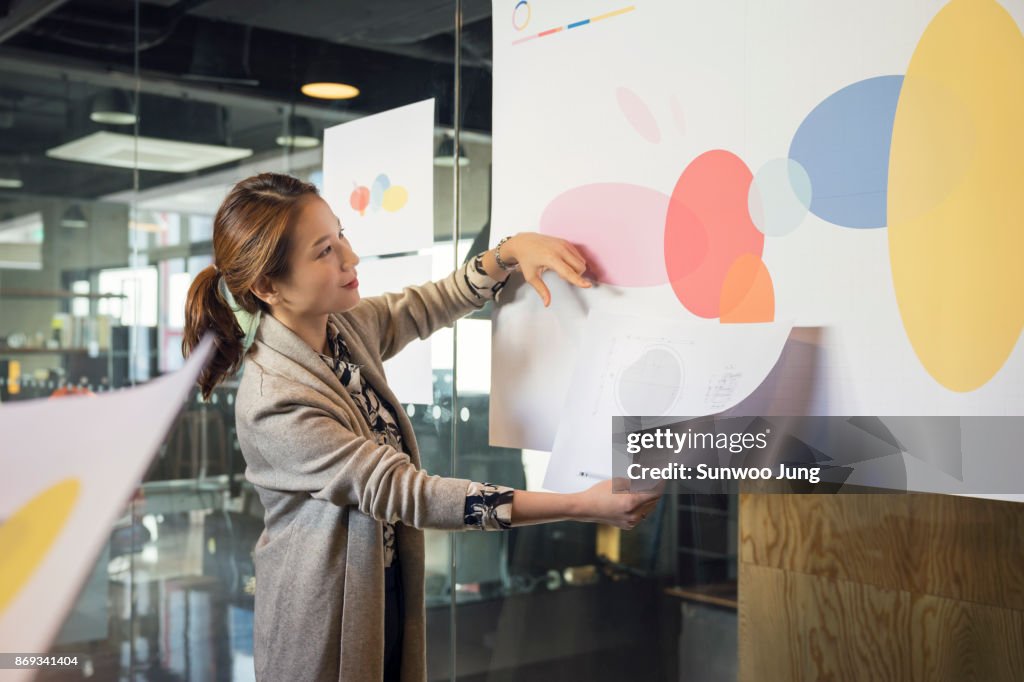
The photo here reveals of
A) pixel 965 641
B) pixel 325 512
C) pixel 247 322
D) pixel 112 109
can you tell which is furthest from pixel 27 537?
pixel 965 641

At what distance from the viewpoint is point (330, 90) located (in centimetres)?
276

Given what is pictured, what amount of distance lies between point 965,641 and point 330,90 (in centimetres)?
206

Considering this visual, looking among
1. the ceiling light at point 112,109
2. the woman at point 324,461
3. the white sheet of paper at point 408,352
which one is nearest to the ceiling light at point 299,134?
the white sheet of paper at point 408,352

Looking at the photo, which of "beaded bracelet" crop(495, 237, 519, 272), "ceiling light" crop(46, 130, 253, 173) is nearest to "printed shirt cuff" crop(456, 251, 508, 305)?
"beaded bracelet" crop(495, 237, 519, 272)

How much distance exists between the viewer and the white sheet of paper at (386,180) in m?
2.32

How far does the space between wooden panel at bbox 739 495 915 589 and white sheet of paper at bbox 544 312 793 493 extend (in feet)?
0.83

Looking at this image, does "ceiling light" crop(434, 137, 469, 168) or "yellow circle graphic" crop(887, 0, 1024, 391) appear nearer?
"yellow circle graphic" crop(887, 0, 1024, 391)

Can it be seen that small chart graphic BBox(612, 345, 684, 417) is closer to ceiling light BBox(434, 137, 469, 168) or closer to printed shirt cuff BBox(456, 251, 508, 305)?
printed shirt cuff BBox(456, 251, 508, 305)

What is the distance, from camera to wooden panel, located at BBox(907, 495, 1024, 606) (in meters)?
1.40

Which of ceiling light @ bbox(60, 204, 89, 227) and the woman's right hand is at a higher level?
ceiling light @ bbox(60, 204, 89, 227)

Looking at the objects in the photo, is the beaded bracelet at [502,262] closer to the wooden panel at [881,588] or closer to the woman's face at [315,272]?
the woman's face at [315,272]

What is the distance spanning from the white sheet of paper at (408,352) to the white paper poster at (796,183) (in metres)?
0.39

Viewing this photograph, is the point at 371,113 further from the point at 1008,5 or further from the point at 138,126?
the point at 1008,5

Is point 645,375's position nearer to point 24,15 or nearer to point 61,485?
point 61,485
